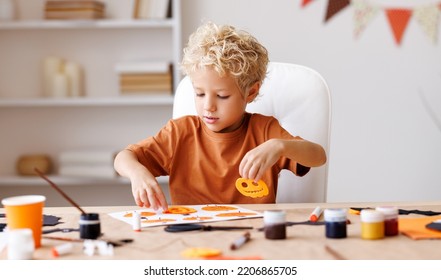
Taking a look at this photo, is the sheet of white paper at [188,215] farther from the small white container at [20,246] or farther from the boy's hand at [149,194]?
the small white container at [20,246]

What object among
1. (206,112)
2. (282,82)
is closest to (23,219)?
(206,112)

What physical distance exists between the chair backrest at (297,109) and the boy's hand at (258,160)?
35 cm

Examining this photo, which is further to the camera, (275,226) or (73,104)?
(73,104)

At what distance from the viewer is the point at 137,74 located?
326 cm

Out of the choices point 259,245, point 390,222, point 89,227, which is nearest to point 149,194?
point 89,227

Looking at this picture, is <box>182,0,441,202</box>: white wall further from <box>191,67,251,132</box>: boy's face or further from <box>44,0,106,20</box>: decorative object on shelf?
<box>191,67,251,132</box>: boy's face

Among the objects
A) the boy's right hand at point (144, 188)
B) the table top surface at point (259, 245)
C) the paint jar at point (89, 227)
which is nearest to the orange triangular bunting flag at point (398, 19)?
the boy's right hand at point (144, 188)

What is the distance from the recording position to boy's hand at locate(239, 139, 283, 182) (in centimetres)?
145

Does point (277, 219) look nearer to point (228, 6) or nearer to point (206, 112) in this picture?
point (206, 112)

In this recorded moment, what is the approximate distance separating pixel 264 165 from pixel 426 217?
35cm

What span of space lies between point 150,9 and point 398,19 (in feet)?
3.89

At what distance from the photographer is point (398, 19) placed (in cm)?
A: 334

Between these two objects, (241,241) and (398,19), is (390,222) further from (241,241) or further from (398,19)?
(398,19)
